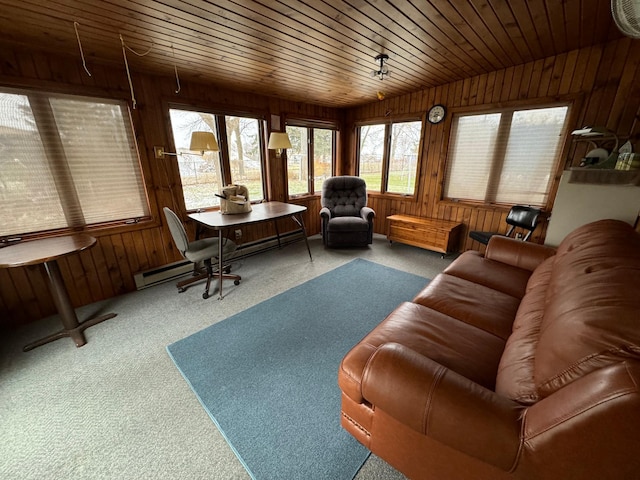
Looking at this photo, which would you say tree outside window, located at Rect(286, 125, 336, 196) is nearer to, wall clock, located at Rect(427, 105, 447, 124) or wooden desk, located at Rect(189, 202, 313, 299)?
wooden desk, located at Rect(189, 202, 313, 299)

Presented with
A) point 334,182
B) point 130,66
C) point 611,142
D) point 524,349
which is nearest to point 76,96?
point 130,66

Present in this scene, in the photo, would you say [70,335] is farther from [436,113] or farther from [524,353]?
[436,113]

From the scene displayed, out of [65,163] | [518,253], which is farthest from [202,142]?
[518,253]

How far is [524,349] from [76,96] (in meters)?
3.58

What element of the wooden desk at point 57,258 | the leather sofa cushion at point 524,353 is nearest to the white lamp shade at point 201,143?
the wooden desk at point 57,258

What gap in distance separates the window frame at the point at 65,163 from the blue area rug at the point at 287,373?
58.4 inches

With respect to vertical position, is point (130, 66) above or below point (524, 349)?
above

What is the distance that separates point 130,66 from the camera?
7.70 feet

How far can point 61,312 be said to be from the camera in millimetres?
2002

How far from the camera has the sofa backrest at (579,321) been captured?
0.70 m

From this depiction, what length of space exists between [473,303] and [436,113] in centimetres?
307

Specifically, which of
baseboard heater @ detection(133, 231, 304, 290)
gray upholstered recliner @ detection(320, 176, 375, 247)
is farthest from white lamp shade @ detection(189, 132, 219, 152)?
gray upholstered recliner @ detection(320, 176, 375, 247)

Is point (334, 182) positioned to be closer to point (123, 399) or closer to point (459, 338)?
point (459, 338)

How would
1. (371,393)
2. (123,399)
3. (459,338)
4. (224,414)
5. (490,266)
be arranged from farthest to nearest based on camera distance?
(490,266) < (123,399) < (224,414) < (459,338) < (371,393)
